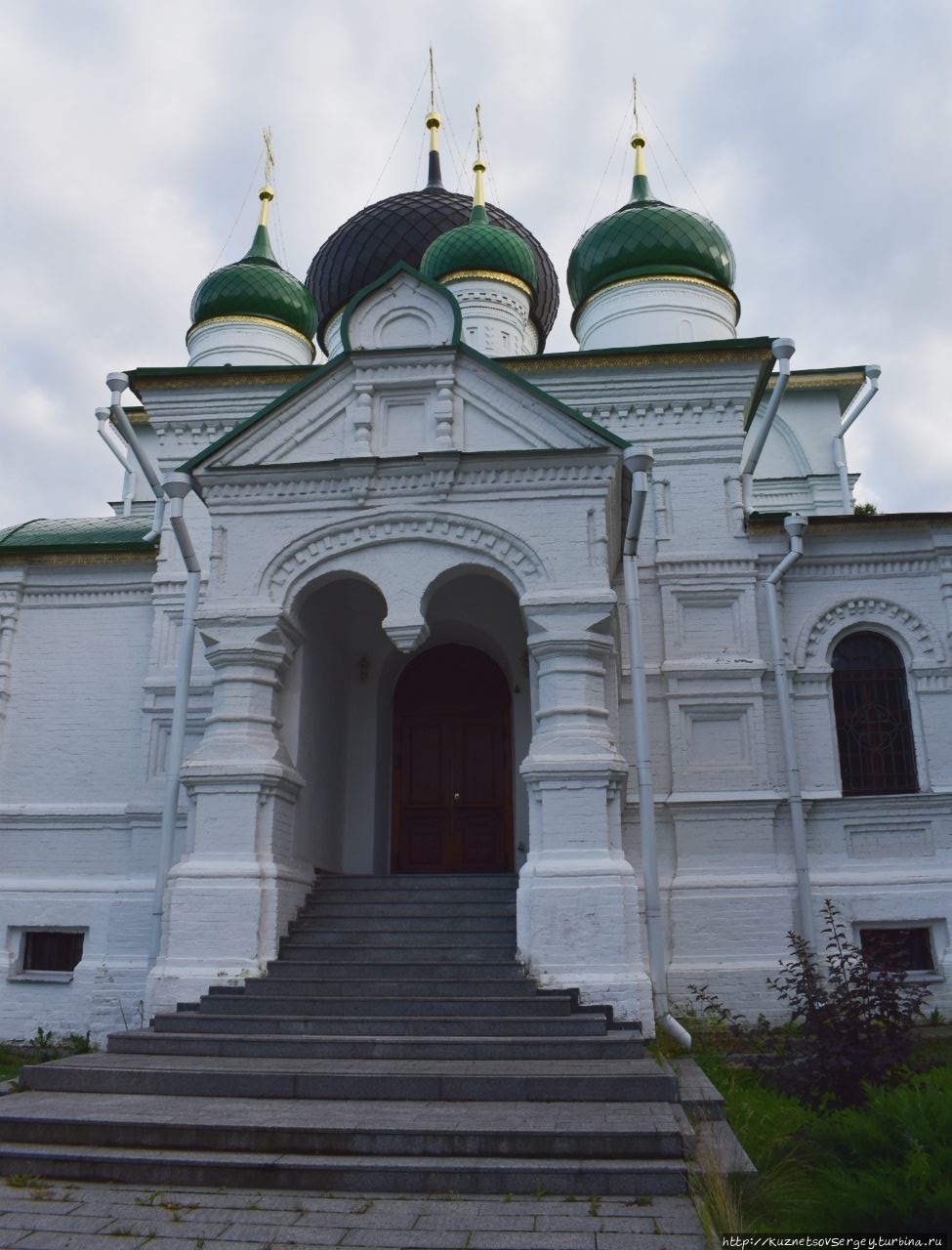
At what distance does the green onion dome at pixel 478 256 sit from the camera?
41.2 feet

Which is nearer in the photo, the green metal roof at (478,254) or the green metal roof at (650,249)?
the green metal roof at (650,249)

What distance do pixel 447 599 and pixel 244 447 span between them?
2334 mm

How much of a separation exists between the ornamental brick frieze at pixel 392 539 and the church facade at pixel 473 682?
30mm

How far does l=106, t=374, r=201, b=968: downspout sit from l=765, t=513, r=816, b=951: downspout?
4951mm

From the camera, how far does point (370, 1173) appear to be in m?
4.04

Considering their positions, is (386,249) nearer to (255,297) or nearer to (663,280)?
(255,297)

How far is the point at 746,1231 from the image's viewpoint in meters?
3.47

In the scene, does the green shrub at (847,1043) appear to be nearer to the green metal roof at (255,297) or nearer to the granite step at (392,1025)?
the granite step at (392,1025)

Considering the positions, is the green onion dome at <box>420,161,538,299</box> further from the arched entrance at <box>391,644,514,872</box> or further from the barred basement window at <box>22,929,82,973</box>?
the barred basement window at <box>22,929,82,973</box>

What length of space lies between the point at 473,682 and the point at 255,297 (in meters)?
6.46

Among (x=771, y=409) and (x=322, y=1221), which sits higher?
(x=771, y=409)

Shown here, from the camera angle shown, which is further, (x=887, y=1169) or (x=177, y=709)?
(x=177, y=709)

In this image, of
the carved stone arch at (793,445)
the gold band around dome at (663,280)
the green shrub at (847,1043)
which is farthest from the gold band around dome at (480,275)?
the green shrub at (847,1043)

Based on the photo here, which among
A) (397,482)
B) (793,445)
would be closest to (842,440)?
(793,445)
